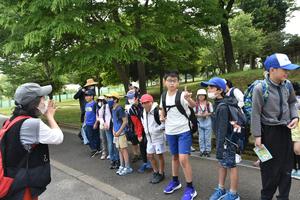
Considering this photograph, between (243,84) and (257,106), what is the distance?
9.31 metres

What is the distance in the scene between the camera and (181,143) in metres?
4.70

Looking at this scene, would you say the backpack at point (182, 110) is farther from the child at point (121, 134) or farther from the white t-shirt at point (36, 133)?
the white t-shirt at point (36, 133)

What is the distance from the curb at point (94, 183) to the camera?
512 centimetres

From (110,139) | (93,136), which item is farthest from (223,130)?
(93,136)

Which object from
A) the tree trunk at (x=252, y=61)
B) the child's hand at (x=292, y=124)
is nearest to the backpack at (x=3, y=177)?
the child's hand at (x=292, y=124)

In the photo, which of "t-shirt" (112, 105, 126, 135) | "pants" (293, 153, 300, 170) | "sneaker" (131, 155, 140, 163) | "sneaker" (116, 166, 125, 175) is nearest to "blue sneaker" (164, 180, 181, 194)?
"sneaker" (116, 166, 125, 175)

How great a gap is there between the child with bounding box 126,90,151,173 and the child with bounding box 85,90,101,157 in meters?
1.76

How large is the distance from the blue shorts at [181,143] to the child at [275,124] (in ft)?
4.04

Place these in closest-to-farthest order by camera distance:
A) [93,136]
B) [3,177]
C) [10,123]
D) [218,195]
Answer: [3,177]
[10,123]
[218,195]
[93,136]


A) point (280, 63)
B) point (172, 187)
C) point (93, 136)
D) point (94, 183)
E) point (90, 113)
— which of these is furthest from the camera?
point (93, 136)

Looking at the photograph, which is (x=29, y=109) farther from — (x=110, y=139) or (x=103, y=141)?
(x=103, y=141)

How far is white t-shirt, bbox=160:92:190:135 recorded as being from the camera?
4.72m

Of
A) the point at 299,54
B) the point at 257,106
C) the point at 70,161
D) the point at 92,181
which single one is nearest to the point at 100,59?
the point at 70,161

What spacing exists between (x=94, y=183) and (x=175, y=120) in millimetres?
2173
